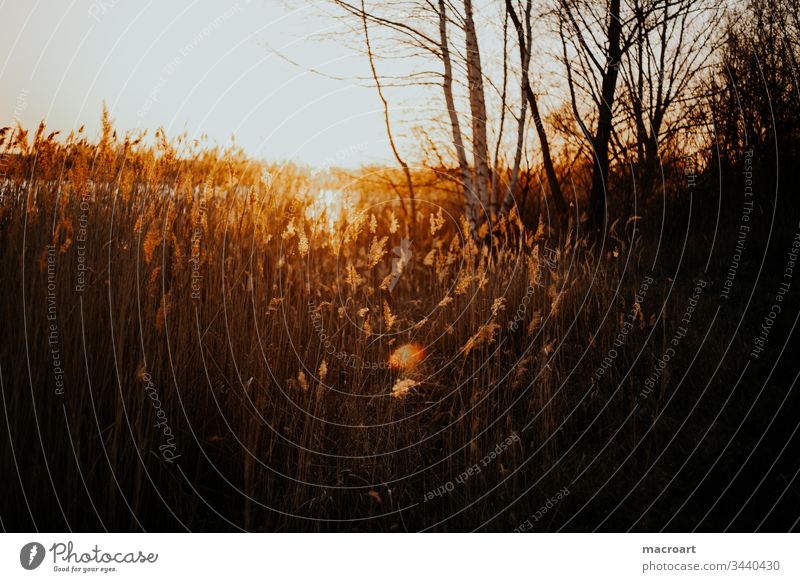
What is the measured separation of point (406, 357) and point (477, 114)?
9.83 ft

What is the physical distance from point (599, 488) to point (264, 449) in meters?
1.34

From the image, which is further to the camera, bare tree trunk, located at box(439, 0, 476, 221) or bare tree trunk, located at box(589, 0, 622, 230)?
bare tree trunk, located at box(439, 0, 476, 221)

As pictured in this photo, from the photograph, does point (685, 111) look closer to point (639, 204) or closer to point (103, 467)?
point (639, 204)

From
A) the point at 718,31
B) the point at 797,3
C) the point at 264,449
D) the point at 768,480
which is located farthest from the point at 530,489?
the point at 797,3

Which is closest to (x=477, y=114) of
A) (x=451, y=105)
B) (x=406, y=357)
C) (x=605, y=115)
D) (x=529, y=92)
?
(x=451, y=105)

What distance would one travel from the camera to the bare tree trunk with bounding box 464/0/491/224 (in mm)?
4367

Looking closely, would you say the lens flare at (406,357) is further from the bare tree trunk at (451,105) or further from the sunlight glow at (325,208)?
the bare tree trunk at (451,105)
